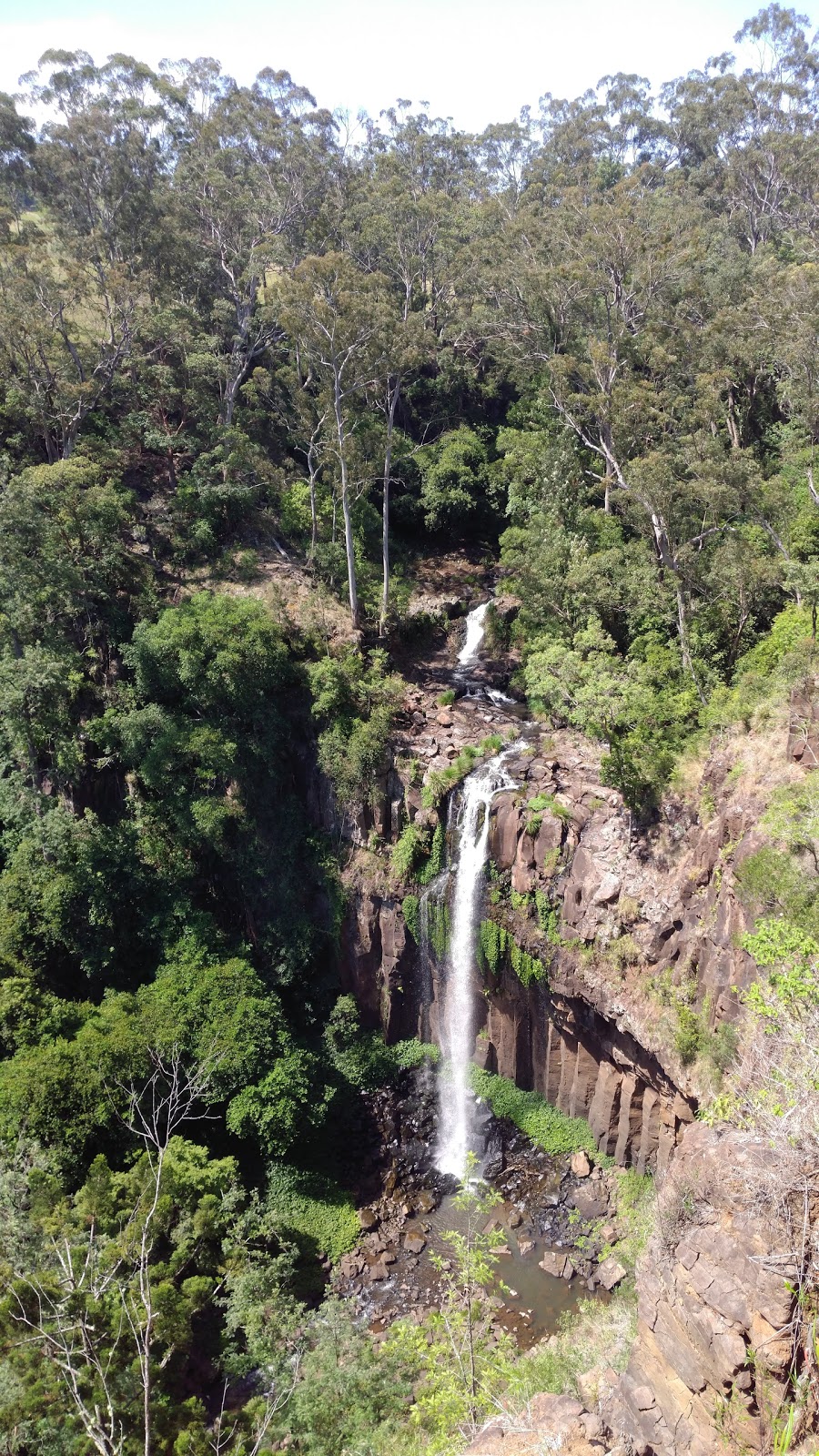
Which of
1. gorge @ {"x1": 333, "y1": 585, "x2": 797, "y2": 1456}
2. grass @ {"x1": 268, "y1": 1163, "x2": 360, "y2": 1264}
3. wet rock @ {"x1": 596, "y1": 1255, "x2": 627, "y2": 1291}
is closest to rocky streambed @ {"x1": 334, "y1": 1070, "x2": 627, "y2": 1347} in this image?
wet rock @ {"x1": 596, "y1": 1255, "x2": 627, "y2": 1291}

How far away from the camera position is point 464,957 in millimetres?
22141

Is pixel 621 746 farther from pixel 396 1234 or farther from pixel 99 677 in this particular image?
pixel 99 677

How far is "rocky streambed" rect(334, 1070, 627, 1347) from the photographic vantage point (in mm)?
17406

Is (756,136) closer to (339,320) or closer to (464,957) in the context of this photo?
(339,320)

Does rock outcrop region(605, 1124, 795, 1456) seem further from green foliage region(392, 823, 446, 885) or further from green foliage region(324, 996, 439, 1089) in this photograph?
green foliage region(324, 996, 439, 1089)

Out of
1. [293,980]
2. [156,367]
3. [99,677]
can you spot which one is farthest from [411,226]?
[293,980]

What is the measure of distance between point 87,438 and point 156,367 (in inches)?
156

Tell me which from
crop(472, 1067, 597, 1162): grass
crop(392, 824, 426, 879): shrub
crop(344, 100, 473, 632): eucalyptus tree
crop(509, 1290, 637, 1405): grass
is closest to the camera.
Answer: crop(509, 1290, 637, 1405): grass

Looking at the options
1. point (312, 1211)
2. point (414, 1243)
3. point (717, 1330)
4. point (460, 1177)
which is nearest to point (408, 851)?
point (460, 1177)

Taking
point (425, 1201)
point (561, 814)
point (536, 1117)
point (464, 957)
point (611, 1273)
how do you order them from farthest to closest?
point (464, 957) → point (536, 1117) → point (561, 814) → point (425, 1201) → point (611, 1273)

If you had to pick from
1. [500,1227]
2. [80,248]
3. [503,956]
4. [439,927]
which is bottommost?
[500,1227]

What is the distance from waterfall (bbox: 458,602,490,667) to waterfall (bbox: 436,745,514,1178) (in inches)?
288

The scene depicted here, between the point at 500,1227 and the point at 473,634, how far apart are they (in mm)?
19420

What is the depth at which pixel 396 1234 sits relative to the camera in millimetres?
19375
